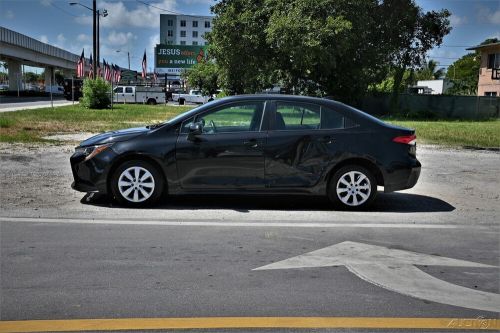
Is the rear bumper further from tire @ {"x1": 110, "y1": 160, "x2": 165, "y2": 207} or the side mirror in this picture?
tire @ {"x1": 110, "y1": 160, "x2": 165, "y2": 207}

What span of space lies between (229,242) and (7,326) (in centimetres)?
258

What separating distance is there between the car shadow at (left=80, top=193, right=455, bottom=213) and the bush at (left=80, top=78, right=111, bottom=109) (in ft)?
100

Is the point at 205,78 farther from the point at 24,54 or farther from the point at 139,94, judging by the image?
the point at 24,54

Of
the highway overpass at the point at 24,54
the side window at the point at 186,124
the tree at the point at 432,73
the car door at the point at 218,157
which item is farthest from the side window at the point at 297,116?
the tree at the point at 432,73

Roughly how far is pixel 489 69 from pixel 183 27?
109 meters

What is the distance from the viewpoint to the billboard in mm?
76250

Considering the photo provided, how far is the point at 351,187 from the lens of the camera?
7.55 m

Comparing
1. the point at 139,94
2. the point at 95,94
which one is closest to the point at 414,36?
the point at 95,94

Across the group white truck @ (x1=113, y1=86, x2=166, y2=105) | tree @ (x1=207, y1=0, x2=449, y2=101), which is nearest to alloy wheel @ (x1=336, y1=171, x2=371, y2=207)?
tree @ (x1=207, y1=0, x2=449, y2=101)

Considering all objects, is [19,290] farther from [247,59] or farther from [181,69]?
[181,69]

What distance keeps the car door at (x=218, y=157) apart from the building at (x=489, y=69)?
42058 mm

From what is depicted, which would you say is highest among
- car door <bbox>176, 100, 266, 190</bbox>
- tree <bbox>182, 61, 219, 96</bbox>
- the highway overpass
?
the highway overpass

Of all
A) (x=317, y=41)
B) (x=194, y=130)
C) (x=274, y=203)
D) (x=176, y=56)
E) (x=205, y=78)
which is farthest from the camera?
(x=176, y=56)

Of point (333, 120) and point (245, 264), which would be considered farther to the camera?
point (333, 120)
